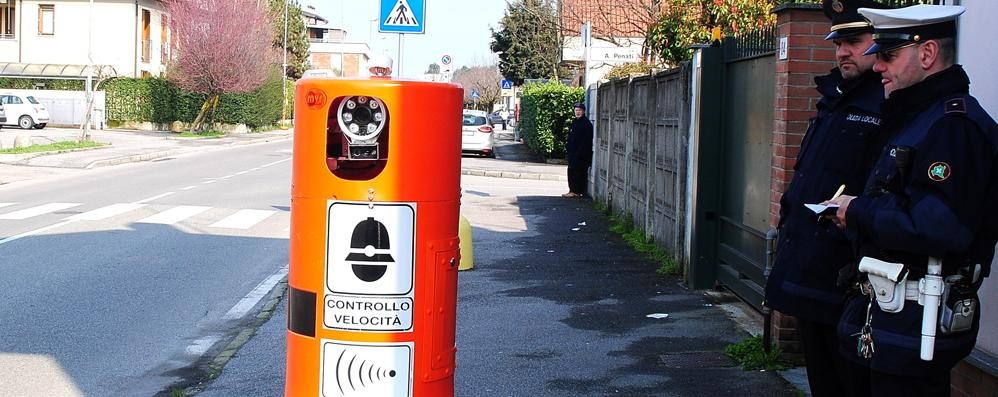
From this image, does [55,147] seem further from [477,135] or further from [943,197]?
[943,197]

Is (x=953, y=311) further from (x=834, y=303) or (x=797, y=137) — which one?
(x=797, y=137)

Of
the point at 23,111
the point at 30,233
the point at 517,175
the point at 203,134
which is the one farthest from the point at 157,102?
the point at 30,233

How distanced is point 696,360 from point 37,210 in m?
12.5

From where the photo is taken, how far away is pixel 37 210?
54.8ft

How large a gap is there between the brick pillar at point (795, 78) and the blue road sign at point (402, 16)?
630 centimetres

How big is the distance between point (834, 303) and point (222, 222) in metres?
12.7

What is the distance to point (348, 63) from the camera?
406ft

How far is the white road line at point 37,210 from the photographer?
15797mm

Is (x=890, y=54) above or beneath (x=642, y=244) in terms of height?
above

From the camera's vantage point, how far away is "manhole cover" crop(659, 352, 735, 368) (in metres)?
6.99

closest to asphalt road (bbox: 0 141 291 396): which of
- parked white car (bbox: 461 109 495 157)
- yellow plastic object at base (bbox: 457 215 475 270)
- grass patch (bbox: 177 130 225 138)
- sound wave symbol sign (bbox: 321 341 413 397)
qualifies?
yellow plastic object at base (bbox: 457 215 475 270)

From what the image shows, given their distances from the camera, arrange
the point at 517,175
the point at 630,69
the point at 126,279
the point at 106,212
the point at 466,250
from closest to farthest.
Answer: the point at 126,279 → the point at 466,250 → the point at 106,212 → the point at 630,69 → the point at 517,175

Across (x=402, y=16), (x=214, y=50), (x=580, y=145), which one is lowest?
(x=580, y=145)

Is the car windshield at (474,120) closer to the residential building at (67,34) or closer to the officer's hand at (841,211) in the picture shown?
the residential building at (67,34)
